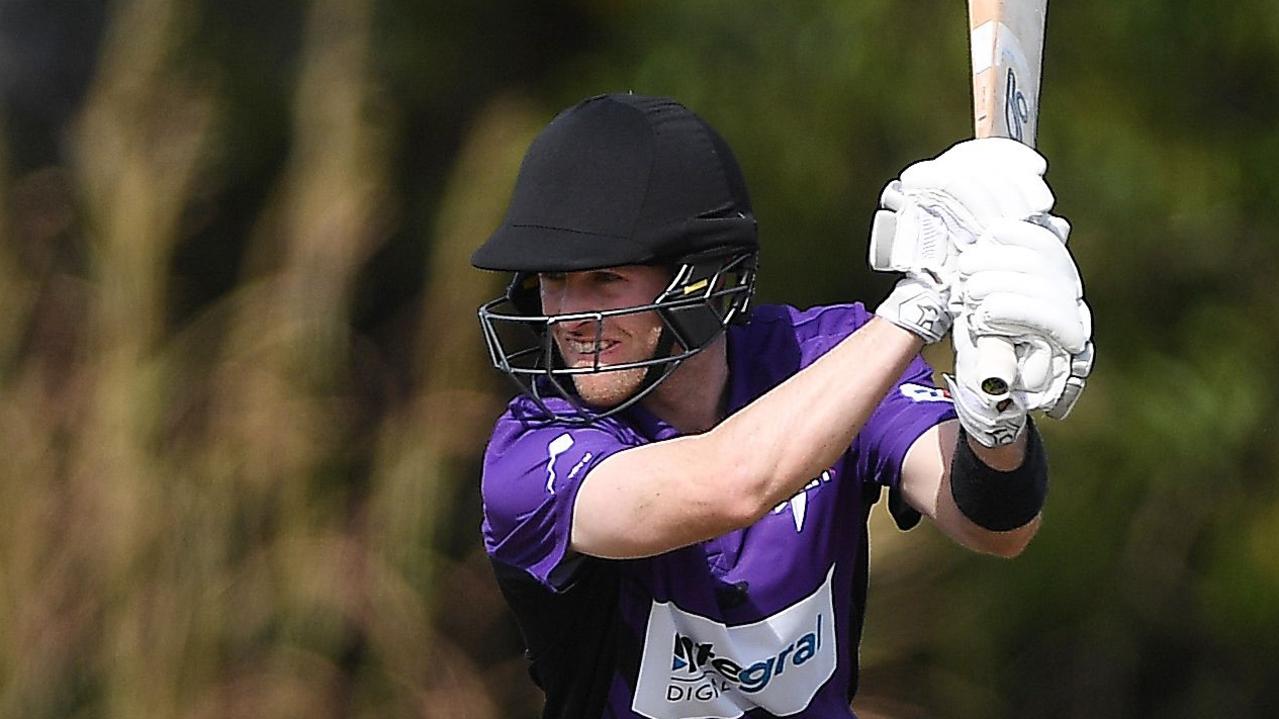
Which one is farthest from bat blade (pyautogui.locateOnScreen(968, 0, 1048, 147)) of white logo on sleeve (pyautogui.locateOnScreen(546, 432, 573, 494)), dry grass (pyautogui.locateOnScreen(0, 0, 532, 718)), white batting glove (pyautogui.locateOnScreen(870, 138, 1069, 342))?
dry grass (pyautogui.locateOnScreen(0, 0, 532, 718))

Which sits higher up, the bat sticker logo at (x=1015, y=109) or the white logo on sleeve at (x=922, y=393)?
the bat sticker logo at (x=1015, y=109)

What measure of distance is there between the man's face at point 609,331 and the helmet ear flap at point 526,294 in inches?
6.5

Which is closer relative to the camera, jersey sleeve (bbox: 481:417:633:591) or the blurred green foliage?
jersey sleeve (bbox: 481:417:633:591)

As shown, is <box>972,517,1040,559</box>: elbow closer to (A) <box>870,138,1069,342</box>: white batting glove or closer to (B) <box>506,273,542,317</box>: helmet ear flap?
(A) <box>870,138,1069,342</box>: white batting glove

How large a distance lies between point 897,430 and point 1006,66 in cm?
48

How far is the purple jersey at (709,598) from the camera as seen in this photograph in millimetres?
2410

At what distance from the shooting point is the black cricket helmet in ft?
7.60

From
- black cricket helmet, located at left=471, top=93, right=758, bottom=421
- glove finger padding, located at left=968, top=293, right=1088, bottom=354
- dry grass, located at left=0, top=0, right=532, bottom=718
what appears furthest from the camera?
dry grass, located at left=0, top=0, right=532, bottom=718

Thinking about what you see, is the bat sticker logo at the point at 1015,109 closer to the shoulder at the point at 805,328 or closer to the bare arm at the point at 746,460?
the bare arm at the point at 746,460

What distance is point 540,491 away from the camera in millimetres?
2291

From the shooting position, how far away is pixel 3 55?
4.81m

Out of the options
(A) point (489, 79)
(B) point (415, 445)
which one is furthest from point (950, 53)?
(B) point (415, 445)

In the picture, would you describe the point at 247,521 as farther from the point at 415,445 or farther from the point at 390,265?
the point at 390,265

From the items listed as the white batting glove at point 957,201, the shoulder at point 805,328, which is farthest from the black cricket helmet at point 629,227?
the white batting glove at point 957,201
